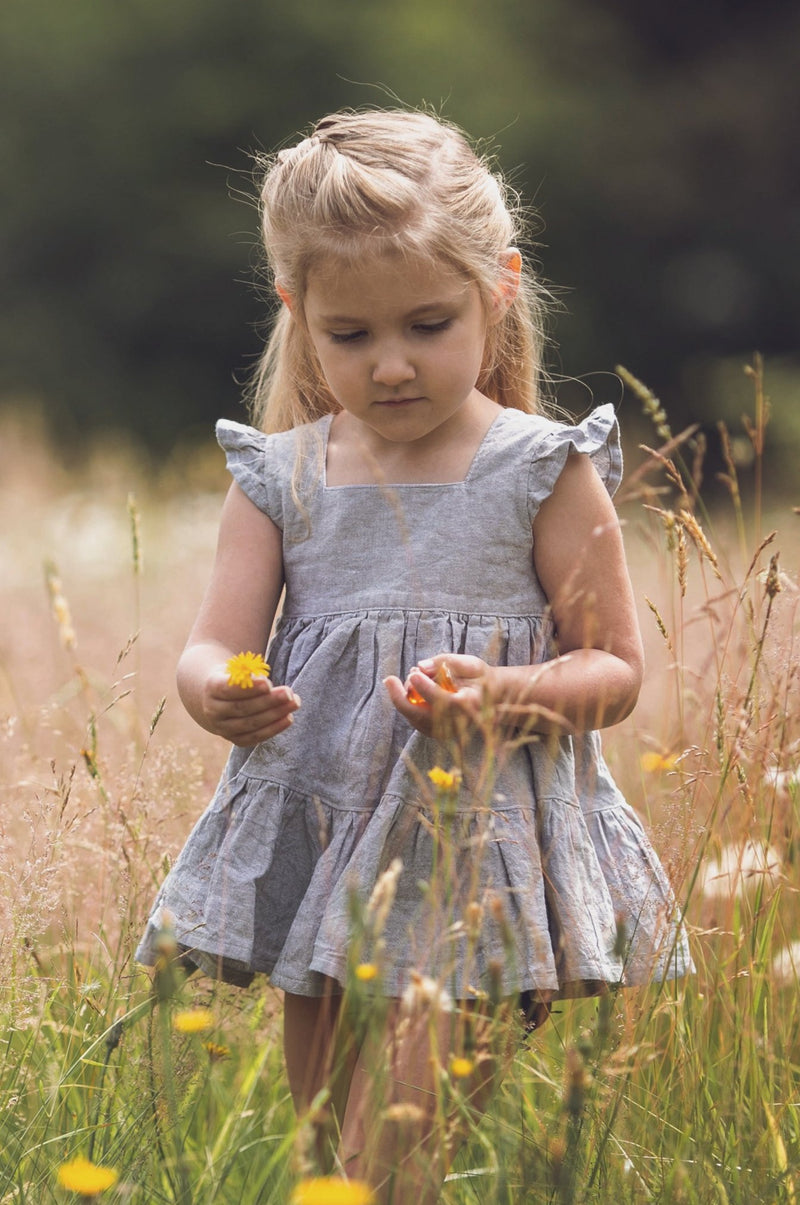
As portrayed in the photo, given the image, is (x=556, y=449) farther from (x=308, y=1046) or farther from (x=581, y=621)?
(x=308, y=1046)

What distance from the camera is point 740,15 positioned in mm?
13375

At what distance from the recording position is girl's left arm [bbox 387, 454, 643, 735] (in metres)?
1.37

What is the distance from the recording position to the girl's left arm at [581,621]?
137 cm

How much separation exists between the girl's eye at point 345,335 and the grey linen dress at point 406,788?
0.17 m

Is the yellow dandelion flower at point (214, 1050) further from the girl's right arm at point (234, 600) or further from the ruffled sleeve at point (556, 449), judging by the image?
the ruffled sleeve at point (556, 449)

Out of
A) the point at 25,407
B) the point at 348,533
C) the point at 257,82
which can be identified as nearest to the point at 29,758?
the point at 348,533

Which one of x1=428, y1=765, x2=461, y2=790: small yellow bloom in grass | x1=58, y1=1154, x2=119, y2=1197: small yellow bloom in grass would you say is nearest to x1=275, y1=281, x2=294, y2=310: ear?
x1=428, y1=765, x2=461, y2=790: small yellow bloom in grass

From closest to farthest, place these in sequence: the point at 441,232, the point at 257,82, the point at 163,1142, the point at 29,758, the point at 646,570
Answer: the point at 163,1142
the point at 441,232
the point at 29,758
the point at 646,570
the point at 257,82

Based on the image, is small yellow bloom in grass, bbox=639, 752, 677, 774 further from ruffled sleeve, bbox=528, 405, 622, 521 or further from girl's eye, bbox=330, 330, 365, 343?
girl's eye, bbox=330, 330, 365, 343

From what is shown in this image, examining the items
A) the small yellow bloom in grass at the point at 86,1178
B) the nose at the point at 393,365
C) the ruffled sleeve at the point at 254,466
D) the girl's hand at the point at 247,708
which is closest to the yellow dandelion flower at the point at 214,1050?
the girl's hand at the point at 247,708

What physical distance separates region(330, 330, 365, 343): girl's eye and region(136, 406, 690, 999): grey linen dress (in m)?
0.17

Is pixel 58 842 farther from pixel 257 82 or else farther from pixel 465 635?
pixel 257 82

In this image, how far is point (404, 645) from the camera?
1474 mm

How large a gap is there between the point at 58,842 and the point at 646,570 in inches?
122
